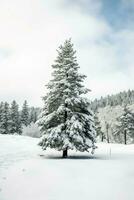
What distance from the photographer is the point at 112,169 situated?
62.5 ft

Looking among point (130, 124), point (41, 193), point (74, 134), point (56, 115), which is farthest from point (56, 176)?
point (130, 124)

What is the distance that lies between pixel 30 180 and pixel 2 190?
7.81 ft

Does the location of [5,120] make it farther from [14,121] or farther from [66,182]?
[66,182]

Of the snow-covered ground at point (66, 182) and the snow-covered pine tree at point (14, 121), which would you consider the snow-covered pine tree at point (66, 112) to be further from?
the snow-covered pine tree at point (14, 121)

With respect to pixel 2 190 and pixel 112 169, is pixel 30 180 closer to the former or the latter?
pixel 2 190

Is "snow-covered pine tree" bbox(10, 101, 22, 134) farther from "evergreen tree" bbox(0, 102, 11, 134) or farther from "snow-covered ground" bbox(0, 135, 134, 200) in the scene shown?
"snow-covered ground" bbox(0, 135, 134, 200)

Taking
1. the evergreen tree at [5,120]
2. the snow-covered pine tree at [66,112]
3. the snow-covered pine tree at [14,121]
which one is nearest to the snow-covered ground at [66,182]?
the snow-covered pine tree at [66,112]

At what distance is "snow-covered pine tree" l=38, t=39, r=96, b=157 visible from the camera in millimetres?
26062

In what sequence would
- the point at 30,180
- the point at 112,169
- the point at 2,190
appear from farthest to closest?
the point at 112,169, the point at 30,180, the point at 2,190

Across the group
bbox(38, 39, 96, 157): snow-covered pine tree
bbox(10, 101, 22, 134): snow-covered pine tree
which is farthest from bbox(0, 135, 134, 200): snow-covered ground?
bbox(10, 101, 22, 134): snow-covered pine tree

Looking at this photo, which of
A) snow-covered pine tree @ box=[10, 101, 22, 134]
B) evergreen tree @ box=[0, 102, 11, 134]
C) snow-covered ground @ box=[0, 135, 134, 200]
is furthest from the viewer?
snow-covered pine tree @ box=[10, 101, 22, 134]

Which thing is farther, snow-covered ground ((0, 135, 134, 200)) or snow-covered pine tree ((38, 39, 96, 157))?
snow-covered pine tree ((38, 39, 96, 157))

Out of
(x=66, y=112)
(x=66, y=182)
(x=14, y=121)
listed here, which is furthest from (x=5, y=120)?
(x=66, y=182)

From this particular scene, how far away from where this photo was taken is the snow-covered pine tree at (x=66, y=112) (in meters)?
26.1
